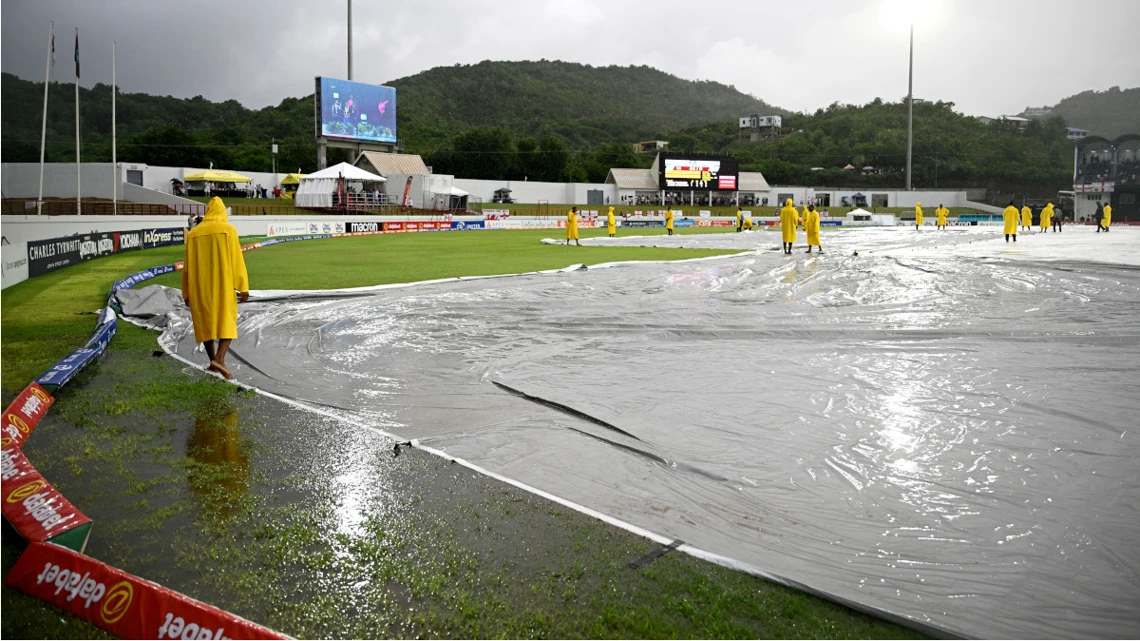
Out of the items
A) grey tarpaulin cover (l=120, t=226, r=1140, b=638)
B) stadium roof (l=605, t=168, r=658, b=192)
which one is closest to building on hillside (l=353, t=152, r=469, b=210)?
stadium roof (l=605, t=168, r=658, b=192)

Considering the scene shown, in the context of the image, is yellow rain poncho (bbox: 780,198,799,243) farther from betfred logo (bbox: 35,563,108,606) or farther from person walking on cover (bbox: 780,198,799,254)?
betfred logo (bbox: 35,563,108,606)

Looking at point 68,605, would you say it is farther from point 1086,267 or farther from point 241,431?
point 1086,267

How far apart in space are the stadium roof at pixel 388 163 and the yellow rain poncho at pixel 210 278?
59495 mm

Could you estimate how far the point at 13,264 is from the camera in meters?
15.5

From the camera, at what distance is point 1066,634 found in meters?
2.92

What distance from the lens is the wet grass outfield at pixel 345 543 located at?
2.96m

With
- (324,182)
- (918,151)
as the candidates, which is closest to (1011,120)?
(918,151)

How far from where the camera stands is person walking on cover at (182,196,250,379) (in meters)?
7.36

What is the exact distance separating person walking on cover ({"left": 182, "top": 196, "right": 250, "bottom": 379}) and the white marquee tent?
4338 centimetres

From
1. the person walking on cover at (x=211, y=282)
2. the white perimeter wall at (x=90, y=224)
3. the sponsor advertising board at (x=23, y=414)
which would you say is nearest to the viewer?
the sponsor advertising board at (x=23, y=414)

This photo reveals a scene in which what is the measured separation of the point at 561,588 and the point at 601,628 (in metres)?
0.34

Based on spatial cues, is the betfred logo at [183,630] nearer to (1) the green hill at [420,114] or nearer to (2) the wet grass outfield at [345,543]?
(2) the wet grass outfield at [345,543]

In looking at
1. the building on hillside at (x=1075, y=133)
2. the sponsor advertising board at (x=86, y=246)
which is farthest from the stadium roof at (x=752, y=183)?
the sponsor advertising board at (x=86, y=246)

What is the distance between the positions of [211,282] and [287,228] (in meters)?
32.5
